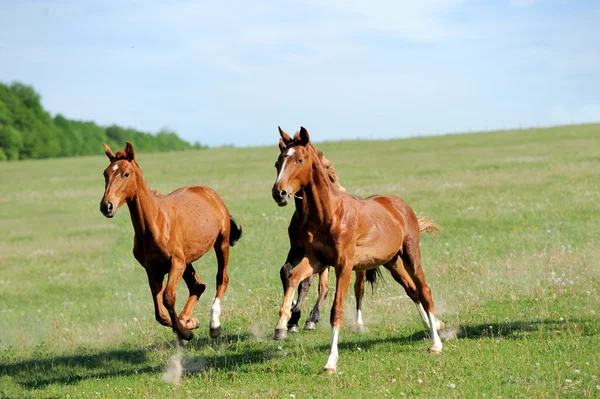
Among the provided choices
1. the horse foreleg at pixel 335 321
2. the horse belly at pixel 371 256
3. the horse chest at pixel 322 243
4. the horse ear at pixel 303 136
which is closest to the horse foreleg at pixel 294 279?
→ the horse chest at pixel 322 243

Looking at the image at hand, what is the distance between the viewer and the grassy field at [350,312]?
9.30 m

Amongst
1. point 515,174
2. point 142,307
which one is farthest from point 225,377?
point 515,174

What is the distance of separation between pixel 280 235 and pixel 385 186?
11.1m

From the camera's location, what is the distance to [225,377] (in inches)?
391

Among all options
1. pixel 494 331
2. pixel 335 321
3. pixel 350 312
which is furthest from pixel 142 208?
pixel 494 331

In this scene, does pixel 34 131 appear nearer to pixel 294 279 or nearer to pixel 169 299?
pixel 169 299

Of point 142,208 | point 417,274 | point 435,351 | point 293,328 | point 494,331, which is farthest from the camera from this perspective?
point 293,328

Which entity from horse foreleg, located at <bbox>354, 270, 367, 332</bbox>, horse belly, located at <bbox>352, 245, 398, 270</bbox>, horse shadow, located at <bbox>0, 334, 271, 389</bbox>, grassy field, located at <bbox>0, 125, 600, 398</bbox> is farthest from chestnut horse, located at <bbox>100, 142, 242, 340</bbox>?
horse belly, located at <bbox>352, 245, 398, 270</bbox>

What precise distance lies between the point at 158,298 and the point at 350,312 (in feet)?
12.3

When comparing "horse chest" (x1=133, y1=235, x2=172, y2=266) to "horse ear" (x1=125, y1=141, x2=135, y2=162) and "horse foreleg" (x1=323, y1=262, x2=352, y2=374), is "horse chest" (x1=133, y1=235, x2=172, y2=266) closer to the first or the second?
"horse ear" (x1=125, y1=141, x2=135, y2=162)

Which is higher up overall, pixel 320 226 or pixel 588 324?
pixel 320 226

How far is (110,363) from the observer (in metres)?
11.9

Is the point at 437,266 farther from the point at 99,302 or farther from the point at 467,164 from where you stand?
the point at 467,164

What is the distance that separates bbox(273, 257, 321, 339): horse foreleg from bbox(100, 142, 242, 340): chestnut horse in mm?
1529
